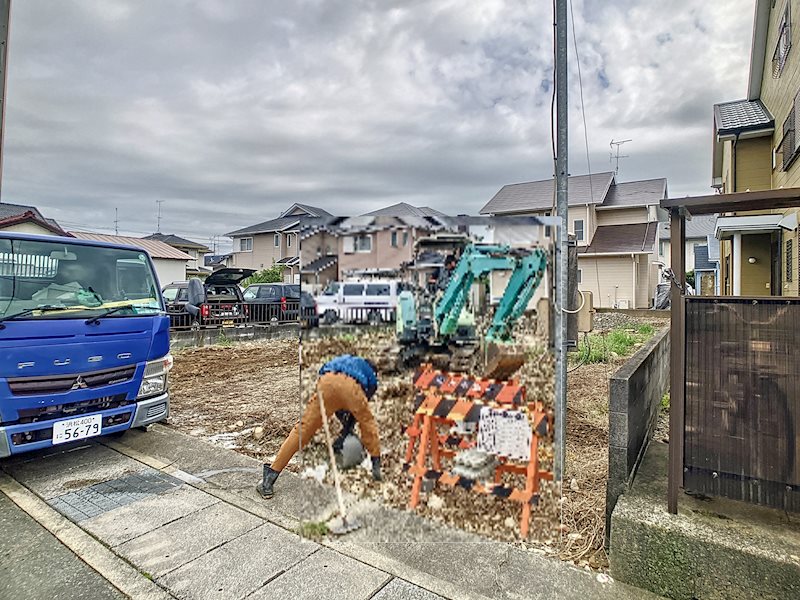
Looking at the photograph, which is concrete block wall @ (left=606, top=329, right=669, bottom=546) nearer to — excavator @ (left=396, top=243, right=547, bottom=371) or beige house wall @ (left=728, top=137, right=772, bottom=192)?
excavator @ (left=396, top=243, right=547, bottom=371)

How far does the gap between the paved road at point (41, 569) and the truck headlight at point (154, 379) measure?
1.25 meters

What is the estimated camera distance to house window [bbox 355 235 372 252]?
8.07 feet

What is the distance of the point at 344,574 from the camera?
2219mm

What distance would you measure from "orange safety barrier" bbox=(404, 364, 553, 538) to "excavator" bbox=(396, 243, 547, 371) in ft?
0.44

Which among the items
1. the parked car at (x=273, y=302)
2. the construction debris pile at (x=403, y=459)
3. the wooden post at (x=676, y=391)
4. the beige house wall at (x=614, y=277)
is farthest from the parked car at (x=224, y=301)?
the beige house wall at (x=614, y=277)

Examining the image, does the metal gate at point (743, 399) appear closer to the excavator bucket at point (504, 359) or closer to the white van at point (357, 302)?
the excavator bucket at point (504, 359)

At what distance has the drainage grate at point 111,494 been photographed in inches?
114

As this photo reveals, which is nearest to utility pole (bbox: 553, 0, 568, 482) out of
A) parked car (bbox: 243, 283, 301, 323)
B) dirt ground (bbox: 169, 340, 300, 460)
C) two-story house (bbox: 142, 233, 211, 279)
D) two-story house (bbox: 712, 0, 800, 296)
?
dirt ground (bbox: 169, 340, 300, 460)

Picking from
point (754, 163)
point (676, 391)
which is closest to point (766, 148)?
point (754, 163)

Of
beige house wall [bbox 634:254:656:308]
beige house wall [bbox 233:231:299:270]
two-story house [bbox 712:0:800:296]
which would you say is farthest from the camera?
beige house wall [bbox 233:231:299:270]

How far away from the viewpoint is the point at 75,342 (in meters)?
3.39

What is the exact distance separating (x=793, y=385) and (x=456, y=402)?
1.51 metres

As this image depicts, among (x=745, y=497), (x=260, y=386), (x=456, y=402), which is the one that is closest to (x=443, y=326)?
(x=456, y=402)

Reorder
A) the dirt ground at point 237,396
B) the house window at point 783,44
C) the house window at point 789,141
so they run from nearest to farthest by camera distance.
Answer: the dirt ground at point 237,396 < the house window at point 789,141 < the house window at point 783,44
